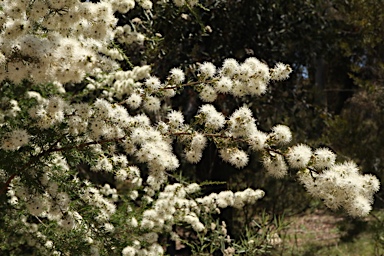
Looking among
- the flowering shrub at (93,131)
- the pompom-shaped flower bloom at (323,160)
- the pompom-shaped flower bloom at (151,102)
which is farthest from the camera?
the pompom-shaped flower bloom at (151,102)

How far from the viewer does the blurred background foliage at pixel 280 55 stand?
4.77 m

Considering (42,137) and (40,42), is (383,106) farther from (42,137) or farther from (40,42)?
(40,42)

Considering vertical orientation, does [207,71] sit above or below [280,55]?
below

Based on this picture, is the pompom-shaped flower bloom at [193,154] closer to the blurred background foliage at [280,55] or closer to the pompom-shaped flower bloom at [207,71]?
the pompom-shaped flower bloom at [207,71]

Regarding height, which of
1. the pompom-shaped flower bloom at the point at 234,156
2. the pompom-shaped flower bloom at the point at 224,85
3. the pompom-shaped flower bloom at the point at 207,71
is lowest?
the pompom-shaped flower bloom at the point at 234,156

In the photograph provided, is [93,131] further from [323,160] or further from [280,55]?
[280,55]

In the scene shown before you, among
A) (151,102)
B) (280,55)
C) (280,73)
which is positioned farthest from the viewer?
(280,55)

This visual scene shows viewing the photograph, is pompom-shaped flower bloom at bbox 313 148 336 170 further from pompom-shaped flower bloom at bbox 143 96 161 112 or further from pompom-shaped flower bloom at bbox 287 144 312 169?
pompom-shaped flower bloom at bbox 143 96 161 112

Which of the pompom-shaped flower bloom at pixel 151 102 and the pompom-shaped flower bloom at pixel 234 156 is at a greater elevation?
the pompom-shaped flower bloom at pixel 151 102

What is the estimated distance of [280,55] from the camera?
543 cm

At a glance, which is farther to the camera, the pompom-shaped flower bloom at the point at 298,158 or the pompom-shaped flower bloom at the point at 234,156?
the pompom-shaped flower bloom at the point at 234,156

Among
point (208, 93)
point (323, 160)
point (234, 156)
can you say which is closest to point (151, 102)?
point (208, 93)

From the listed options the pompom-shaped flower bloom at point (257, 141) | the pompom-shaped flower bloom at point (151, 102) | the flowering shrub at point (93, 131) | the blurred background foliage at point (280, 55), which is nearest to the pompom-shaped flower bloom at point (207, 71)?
the flowering shrub at point (93, 131)

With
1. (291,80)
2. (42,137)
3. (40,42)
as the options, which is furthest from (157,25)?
(40,42)
